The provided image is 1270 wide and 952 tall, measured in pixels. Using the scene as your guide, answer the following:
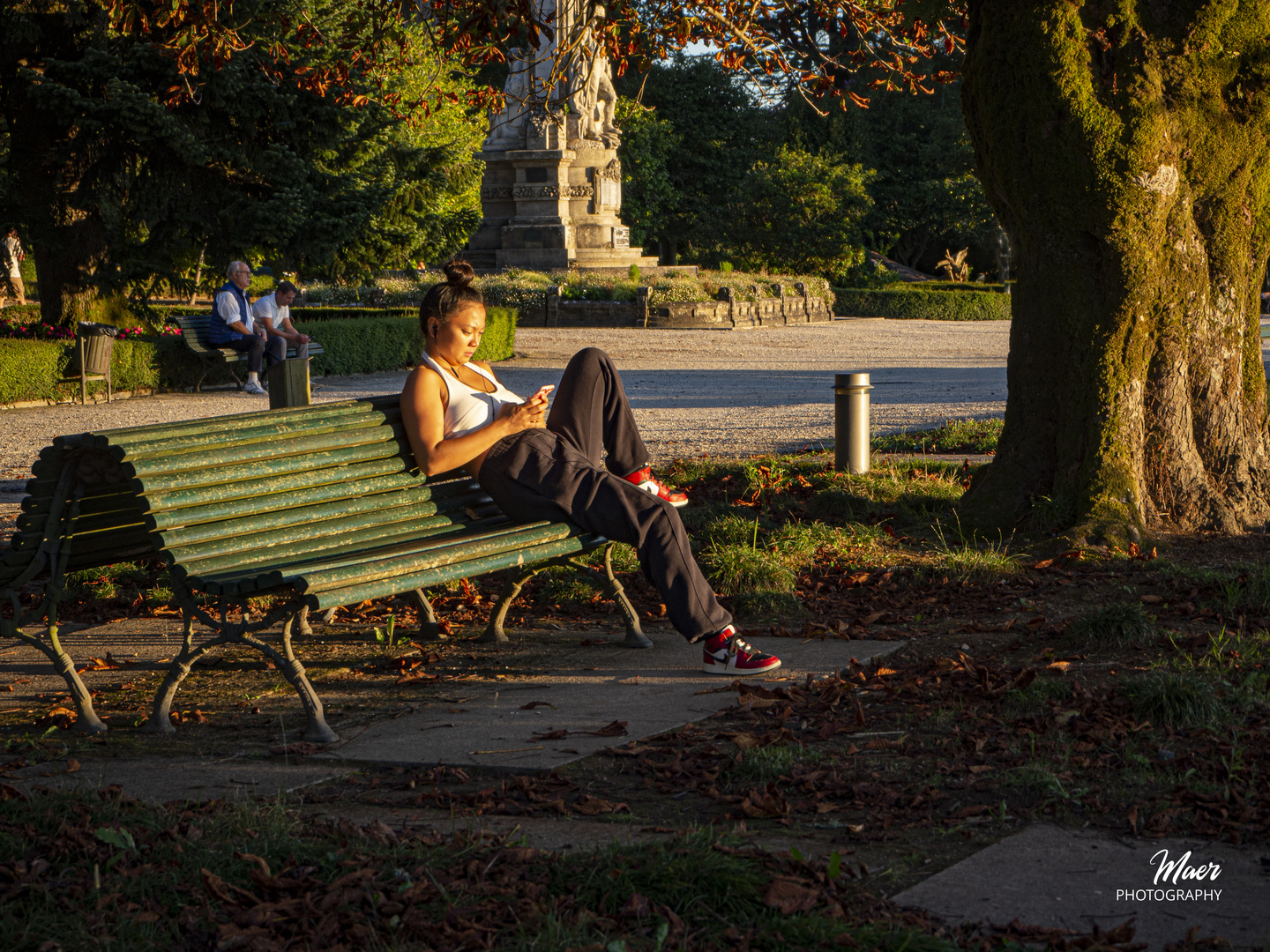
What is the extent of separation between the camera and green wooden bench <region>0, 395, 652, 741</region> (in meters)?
4.30

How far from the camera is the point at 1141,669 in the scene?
4.62 m

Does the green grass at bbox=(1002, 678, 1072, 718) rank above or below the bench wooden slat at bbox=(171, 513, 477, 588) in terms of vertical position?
below

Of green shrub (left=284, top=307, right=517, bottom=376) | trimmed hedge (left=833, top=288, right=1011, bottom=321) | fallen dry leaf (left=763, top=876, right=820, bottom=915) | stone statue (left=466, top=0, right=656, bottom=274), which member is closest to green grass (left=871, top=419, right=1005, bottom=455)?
fallen dry leaf (left=763, top=876, right=820, bottom=915)

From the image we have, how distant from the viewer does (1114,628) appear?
5.00m

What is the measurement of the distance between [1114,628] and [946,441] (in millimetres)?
5774

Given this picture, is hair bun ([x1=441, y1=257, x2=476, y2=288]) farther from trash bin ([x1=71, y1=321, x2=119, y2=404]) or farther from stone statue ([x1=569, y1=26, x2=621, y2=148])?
stone statue ([x1=569, y1=26, x2=621, y2=148])

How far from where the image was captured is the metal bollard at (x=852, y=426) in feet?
28.4

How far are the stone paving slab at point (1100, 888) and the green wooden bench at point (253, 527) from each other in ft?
6.86

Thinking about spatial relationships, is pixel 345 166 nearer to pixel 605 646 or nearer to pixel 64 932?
pixel 605 646

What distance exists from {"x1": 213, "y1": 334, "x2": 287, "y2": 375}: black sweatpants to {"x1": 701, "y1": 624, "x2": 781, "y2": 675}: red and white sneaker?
13.1m

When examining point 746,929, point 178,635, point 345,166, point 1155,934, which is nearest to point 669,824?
point 746,929

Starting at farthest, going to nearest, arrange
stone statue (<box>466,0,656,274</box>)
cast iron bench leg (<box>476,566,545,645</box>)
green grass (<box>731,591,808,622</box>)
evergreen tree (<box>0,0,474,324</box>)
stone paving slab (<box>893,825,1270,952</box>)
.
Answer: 1. stone statue (<box>466,0,656,274</box>)
2. evergreen tree (<box>0,0,474,324</box>)
3. green grass (<box>731,591,808,622</box>)
4. cast iron bench leg (<box>476,566,545,645</box>)
5. stone paving slab (<box>893,825,1270,952</box>)

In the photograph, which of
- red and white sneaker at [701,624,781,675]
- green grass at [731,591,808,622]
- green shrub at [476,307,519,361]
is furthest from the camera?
green shrub at [476,307,519,361]

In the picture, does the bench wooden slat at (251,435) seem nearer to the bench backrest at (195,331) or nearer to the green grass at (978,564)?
the green grass at (978,564)
